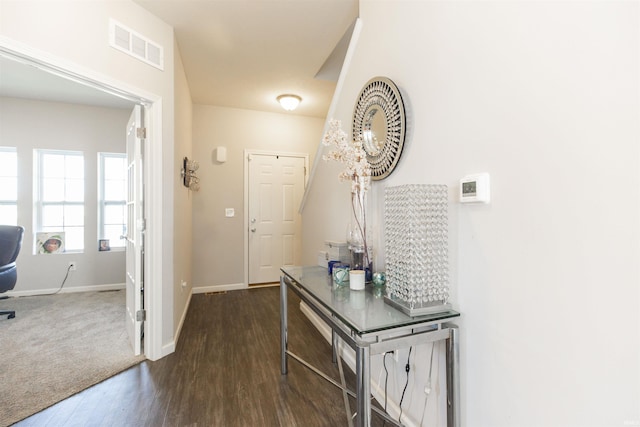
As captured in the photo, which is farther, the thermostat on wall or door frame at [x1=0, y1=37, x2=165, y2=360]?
door frame at [x1=0, y1=37, x2=165, y2=360]

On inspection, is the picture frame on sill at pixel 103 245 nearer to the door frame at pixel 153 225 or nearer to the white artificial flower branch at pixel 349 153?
the door frame at pixel 153 225

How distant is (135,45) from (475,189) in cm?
249

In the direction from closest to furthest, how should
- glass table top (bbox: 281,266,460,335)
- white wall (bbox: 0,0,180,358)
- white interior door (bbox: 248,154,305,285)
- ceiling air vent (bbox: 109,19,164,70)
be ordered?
glass table top (bbox: 281,266,460,335) < white wall (bbox: 0,0,180,358) < ceiling air vent (bbox: 109,19,164,70) < white interior door (bbox: 248,154,305,285)

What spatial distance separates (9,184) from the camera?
382 cm

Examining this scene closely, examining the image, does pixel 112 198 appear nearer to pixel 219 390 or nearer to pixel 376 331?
pixel 219 390

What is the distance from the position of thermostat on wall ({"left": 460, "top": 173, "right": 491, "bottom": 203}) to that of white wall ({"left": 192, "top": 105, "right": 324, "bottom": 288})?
3.66 metres

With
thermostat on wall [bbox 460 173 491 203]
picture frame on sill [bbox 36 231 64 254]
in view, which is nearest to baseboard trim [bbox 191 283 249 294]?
picture frame on sill [bbox 36 231 64 254]

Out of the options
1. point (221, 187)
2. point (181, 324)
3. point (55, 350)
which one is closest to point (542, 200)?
point (181, 324)

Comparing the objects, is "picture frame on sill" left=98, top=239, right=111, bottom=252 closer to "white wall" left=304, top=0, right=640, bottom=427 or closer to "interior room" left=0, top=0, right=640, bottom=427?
"interior room" left=0, top=0, right=640, bottom=427

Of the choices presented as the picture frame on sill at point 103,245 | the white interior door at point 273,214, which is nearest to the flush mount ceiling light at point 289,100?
the white interior door at point 273,214

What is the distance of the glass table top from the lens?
106 centimetres

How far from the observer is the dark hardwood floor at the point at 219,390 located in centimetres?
159

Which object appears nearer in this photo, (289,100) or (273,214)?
(289,100)

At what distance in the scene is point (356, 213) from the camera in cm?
184
